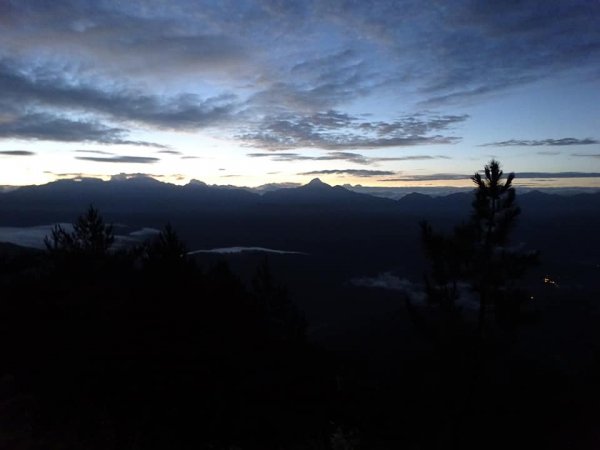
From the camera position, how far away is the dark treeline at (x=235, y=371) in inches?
423

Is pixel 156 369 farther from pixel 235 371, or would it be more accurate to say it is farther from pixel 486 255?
pixel 486 255

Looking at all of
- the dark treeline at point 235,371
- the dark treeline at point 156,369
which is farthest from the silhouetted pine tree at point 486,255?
the dark treeline at point 156,369

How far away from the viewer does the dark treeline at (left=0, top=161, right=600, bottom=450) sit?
35.2 feet

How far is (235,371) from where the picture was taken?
1119 centimetres

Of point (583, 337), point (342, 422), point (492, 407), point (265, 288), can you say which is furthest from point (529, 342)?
point (342, 422)

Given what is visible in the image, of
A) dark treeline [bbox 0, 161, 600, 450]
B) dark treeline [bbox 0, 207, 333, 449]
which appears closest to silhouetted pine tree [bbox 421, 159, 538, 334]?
dark treeline [bbox 0, 161, 600, 450]

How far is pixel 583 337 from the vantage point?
106125mm

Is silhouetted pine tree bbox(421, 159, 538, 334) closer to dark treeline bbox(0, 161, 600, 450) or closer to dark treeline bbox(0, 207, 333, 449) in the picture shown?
dark treeline bbox(0, 161, 600, 450)

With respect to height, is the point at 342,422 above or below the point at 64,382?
below

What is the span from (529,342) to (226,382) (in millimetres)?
108518

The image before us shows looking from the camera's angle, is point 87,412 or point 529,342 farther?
point 529,342

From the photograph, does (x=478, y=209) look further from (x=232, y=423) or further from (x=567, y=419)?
(x=232, y=423)

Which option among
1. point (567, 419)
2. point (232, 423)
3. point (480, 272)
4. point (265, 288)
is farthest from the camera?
point (265, 288)

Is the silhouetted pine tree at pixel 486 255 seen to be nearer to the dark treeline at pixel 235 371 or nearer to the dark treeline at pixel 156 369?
the dark treeline at pixel 235 371
